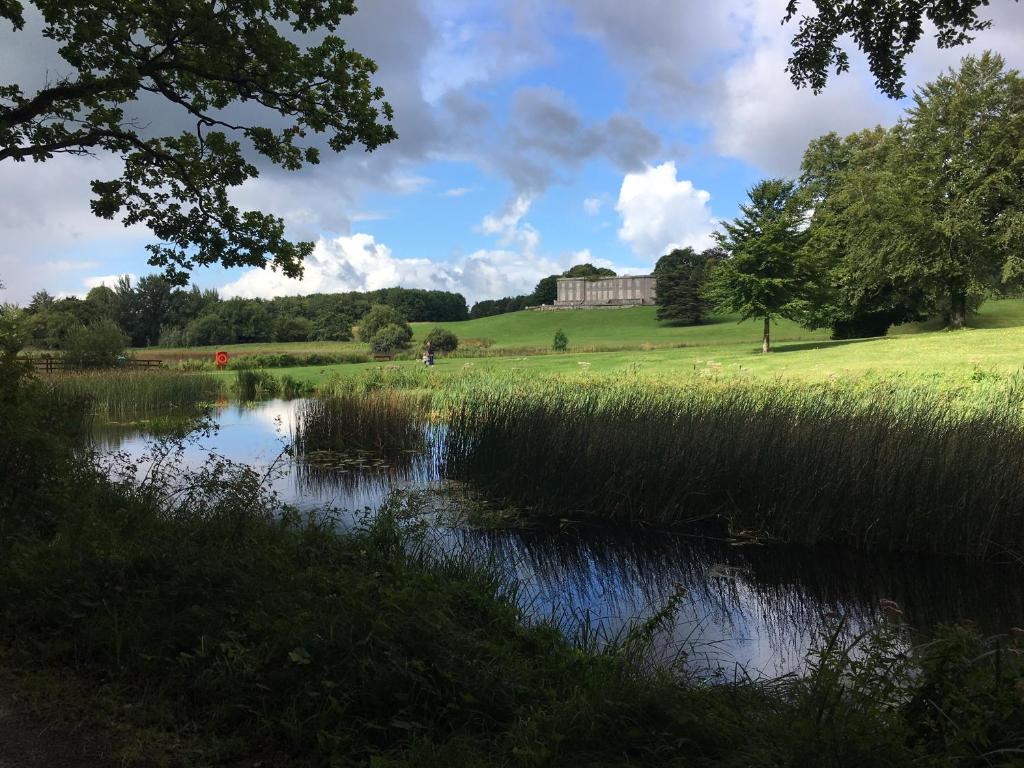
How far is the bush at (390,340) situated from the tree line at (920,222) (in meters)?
24.8

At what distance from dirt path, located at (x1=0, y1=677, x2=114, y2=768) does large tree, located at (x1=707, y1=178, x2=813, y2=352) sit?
36.8 m

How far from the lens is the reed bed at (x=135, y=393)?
2231cm

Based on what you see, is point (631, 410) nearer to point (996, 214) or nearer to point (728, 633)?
point (728, 633)

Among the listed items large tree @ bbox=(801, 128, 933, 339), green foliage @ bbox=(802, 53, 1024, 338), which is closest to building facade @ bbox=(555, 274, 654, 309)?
large tree @ bbox=(801, 128, 933, 339)

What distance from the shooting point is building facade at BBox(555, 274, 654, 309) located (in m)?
123

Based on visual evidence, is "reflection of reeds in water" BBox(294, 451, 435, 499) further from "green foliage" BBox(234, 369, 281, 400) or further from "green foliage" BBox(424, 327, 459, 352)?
"green foliage" BBox(424, 327, 459, 352)

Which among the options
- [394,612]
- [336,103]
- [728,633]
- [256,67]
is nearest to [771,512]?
[728,633]

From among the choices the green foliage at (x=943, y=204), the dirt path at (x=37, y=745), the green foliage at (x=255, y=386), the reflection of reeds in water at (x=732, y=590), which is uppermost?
the green foliage at (x=943, y=204)

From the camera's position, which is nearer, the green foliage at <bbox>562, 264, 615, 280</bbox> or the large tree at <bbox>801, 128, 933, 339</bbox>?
the large tree at <bbox>801, 128, 933, 339</bbox>

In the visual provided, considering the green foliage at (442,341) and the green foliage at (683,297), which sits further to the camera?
the green foliage at (683,297)

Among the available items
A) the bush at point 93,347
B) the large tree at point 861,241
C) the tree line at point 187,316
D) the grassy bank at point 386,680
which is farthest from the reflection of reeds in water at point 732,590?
the tree line at point 187,316

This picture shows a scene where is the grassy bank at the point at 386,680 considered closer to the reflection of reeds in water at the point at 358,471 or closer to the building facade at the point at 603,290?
the reflection of reeds in water at the point at 358,471

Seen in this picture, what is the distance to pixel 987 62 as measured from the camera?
37.0 metres

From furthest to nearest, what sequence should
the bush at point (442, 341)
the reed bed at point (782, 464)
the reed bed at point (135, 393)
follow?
1. the bush at point (442, 341)
2. the reed bed at point (135, 393)
3. the reed bed at point (782, 464)
